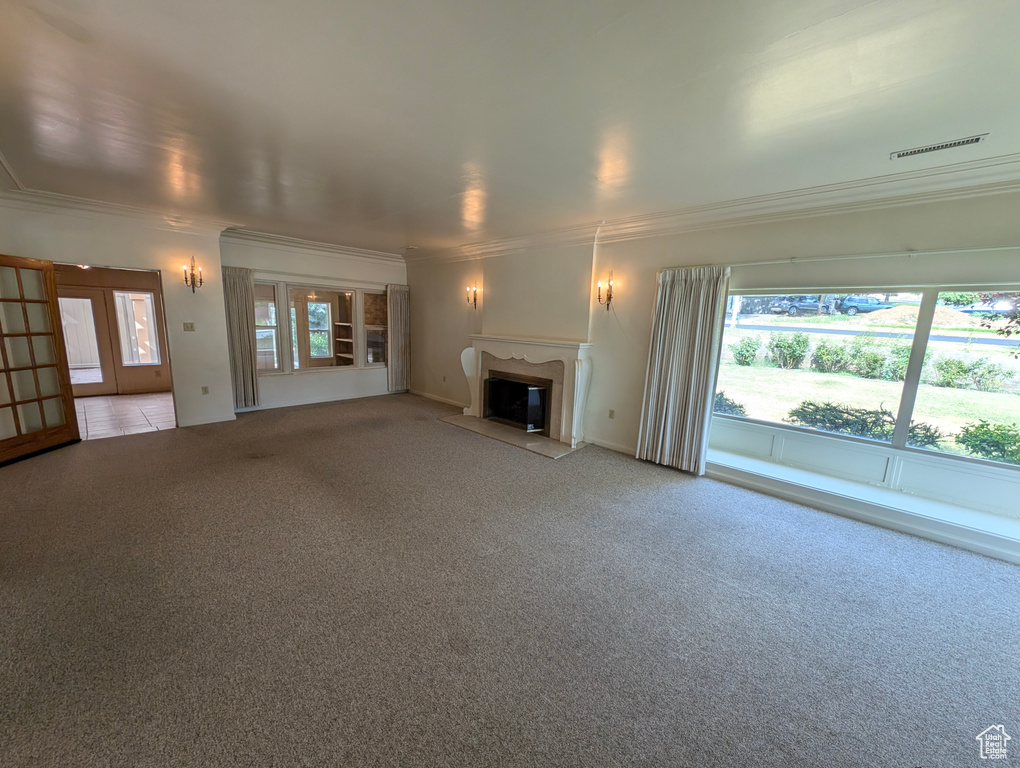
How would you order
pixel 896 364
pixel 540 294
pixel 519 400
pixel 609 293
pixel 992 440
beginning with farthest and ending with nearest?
pixel 519 400, pixel 540 294, pixel 609 293, pixel 896 364, pixel 992 440

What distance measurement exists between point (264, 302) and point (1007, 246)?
26.6 ft

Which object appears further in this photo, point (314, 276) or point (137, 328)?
point (137, 328)

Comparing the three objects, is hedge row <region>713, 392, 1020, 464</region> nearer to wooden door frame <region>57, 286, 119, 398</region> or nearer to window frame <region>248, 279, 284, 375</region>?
window frame <region>248, 279, 284, 375</region>

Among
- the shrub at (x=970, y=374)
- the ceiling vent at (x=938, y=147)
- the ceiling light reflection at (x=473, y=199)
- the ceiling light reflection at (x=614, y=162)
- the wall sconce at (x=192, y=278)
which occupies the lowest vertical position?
the shrub at (x=970, y=374)

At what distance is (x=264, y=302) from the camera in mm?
6016

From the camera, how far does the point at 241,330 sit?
5613mm

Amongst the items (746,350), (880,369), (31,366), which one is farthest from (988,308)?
(31,366)

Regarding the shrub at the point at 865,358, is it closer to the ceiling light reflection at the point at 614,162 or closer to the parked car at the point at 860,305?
the parked car at the point at 860,305

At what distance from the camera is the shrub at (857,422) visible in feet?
10.8

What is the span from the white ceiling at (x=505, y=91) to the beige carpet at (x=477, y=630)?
8.76 feet

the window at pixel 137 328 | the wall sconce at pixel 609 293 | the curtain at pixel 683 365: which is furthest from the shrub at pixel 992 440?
the window at pixel 137 328

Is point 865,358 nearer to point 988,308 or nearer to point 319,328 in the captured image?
point 988,308

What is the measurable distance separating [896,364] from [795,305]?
37.0 inches

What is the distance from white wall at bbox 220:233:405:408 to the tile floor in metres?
1.37
